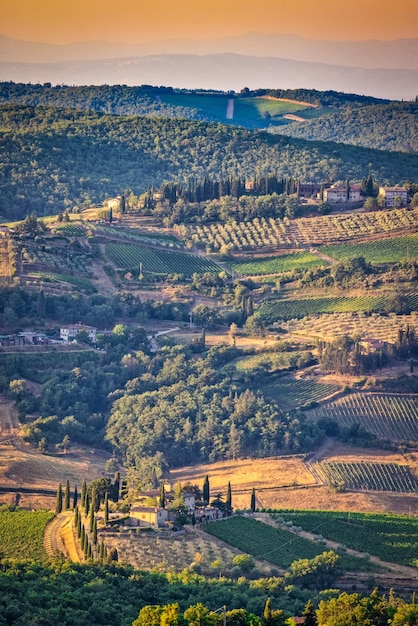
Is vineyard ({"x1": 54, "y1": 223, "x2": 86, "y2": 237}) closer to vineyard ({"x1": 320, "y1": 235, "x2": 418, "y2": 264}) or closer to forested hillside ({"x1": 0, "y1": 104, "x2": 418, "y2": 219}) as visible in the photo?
vineyard ({"x1": 320, "y1": 235, "x2": 418, "y2": 264})

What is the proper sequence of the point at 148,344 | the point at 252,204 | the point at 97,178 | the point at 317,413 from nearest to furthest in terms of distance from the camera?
the point at 317,413 < the point at 148,344 < the point at 252,204 < the point at 97,178

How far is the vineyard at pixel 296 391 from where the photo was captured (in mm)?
75938

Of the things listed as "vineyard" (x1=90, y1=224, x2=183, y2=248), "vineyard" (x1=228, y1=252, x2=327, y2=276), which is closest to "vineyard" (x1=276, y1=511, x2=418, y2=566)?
"vineyard" (x1=228, y1=252, x2=327, y2=276)

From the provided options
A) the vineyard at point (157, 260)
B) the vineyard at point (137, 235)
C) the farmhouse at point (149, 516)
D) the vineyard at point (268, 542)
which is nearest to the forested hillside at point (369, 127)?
the vineyard at point (137, 235)

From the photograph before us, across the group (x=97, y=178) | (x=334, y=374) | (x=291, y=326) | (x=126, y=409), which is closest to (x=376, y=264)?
(x=291, y=326)

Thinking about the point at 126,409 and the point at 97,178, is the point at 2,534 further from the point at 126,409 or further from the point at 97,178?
the point at 97,178

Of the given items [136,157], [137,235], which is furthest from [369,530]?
[136,157]

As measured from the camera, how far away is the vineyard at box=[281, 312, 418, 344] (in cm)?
8156

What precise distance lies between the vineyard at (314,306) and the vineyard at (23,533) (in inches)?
1059

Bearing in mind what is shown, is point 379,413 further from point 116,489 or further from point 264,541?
point 264,541

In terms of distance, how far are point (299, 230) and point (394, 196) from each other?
6.17 m

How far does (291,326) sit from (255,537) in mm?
25786

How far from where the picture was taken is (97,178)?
118250 millimetres

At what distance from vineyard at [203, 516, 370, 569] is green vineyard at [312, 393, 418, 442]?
44.3ft
